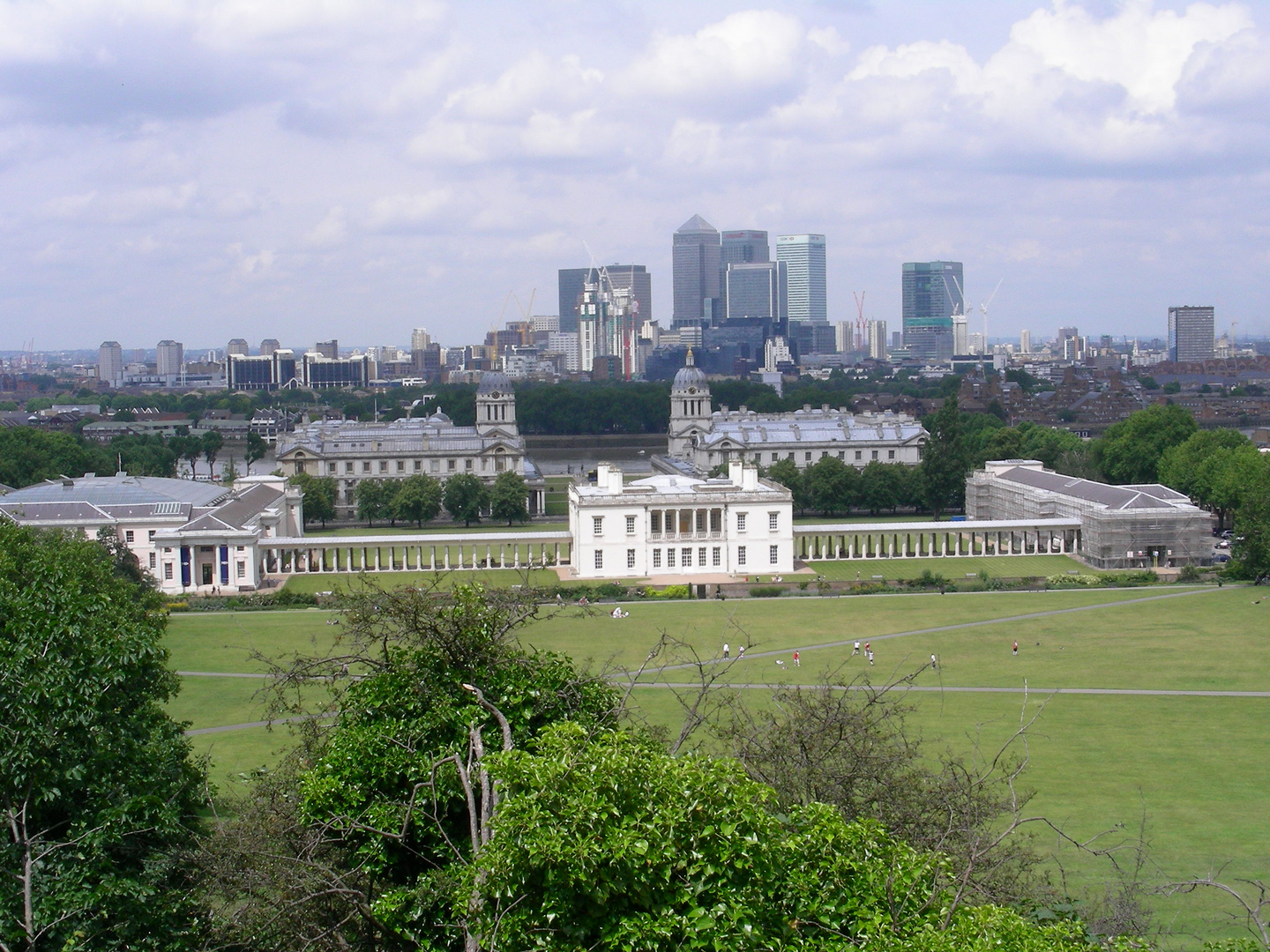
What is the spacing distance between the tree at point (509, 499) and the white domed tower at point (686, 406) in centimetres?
3288

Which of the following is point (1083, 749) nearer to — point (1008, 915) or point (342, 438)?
point (1008, 915)

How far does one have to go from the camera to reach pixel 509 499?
88.9 metres

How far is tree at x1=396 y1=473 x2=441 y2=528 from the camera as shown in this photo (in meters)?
87.8

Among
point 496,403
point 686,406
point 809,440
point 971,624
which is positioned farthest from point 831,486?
point 971,624

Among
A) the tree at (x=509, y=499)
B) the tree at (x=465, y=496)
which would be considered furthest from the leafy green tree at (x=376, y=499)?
the tree at (x=509, y=499)

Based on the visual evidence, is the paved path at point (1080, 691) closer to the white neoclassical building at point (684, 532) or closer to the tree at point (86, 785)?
the tree at point (86, 785)

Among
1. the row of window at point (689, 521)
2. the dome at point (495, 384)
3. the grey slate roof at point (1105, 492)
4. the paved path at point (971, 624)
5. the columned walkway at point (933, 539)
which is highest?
the dome at point (495, 384)

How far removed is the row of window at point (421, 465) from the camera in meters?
105

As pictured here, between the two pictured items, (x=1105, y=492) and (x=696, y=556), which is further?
(x=1105, y=492)

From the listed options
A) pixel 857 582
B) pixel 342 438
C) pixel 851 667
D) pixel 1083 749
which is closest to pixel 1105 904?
pixel 1083 749

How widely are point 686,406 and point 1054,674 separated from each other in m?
80.4

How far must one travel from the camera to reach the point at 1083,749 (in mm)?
34781

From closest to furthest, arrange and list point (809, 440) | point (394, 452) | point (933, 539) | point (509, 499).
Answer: point (933, 539), point (509, 499), point (394, 452), point (809, 440)

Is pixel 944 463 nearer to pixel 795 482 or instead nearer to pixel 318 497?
pixel 795 482
